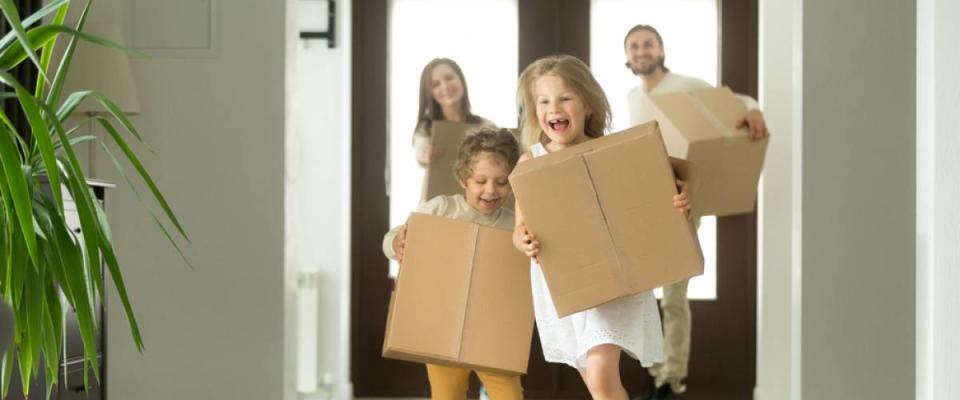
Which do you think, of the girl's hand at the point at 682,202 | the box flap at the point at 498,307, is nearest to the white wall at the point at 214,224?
the box flap at the point at 498,307

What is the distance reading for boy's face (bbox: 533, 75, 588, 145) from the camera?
2.87 m

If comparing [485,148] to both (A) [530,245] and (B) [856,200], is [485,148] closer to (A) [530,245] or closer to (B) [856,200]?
(A) [530,245]

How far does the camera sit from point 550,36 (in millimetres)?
4719

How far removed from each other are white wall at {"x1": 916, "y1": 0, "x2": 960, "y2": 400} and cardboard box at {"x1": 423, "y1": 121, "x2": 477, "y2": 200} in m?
1.31

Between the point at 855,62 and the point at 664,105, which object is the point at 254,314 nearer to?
the point at 664,105

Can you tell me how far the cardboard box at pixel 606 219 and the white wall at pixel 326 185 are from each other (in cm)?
198

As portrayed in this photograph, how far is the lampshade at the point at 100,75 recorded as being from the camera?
3.11 metres

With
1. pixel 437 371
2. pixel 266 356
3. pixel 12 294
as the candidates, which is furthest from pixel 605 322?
pixel 12 294

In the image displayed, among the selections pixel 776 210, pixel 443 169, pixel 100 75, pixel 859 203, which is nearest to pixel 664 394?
pixel 776 210

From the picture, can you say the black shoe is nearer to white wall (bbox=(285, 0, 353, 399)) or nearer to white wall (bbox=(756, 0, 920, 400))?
white wall (bbox=(756, 0, 920, 400))

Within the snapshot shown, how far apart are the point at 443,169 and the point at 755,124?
94 centimetres

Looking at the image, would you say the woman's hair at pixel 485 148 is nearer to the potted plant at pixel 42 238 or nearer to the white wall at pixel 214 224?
the white wall at pixel 214 224

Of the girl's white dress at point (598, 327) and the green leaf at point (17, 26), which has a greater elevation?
the green leaf at point (17, 26)

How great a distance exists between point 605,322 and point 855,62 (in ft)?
3.77
